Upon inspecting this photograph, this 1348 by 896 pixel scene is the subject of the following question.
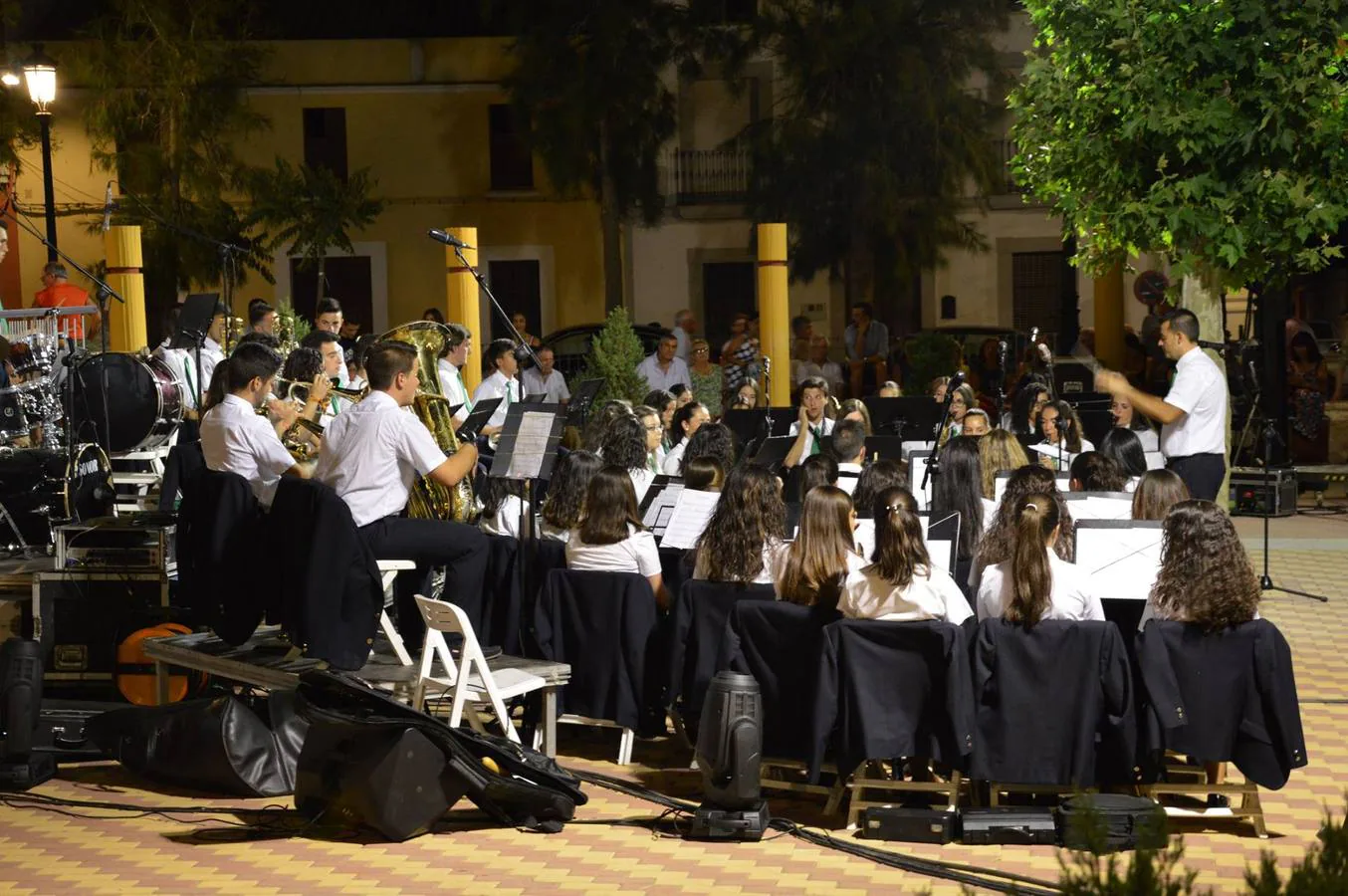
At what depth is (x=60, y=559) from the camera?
9.00 metres

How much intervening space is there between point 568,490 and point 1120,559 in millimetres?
2540

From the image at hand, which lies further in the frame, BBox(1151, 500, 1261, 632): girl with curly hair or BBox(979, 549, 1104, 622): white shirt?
BBox(979, 549, 1104, 622): white shirt

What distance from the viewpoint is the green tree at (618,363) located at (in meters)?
15.9

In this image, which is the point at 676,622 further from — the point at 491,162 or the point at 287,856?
the point at 491,162

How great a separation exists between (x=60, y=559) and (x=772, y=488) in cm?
366

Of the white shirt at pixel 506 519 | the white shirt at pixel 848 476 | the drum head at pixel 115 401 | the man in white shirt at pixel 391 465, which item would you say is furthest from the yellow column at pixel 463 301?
the man in white shirt at pixel 391 465

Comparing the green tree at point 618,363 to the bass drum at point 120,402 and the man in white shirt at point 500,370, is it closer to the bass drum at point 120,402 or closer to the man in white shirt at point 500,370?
the man in white shirt at point 500,370

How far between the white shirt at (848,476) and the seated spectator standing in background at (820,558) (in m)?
2.10

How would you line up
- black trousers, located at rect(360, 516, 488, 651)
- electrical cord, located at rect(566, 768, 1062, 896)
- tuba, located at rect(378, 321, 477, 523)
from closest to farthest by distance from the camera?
electrical cord, located at rect(566, 768, 1062, 896) < black trousers, located at rect(360, 516, 488, 651) < tuba, located at rect(378, 321, 477, 523)

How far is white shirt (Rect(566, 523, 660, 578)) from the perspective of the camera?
7945 millimetres

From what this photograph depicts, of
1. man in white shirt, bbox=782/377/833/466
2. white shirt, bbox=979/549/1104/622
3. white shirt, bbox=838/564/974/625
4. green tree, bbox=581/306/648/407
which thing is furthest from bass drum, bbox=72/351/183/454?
white shirt, bbox=979/549/1104/622

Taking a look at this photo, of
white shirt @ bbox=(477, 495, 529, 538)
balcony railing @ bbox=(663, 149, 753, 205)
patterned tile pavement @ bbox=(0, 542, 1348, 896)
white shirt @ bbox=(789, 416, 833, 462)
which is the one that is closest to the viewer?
patterned tile pavement @ bbox=(0, 542, 1348, 896)

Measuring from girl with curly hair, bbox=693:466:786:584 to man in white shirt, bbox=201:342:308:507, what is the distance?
2036 mm

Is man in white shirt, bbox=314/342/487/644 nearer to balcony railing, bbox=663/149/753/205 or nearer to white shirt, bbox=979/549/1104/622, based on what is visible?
white shirt, bbox=979/549/1104/622
